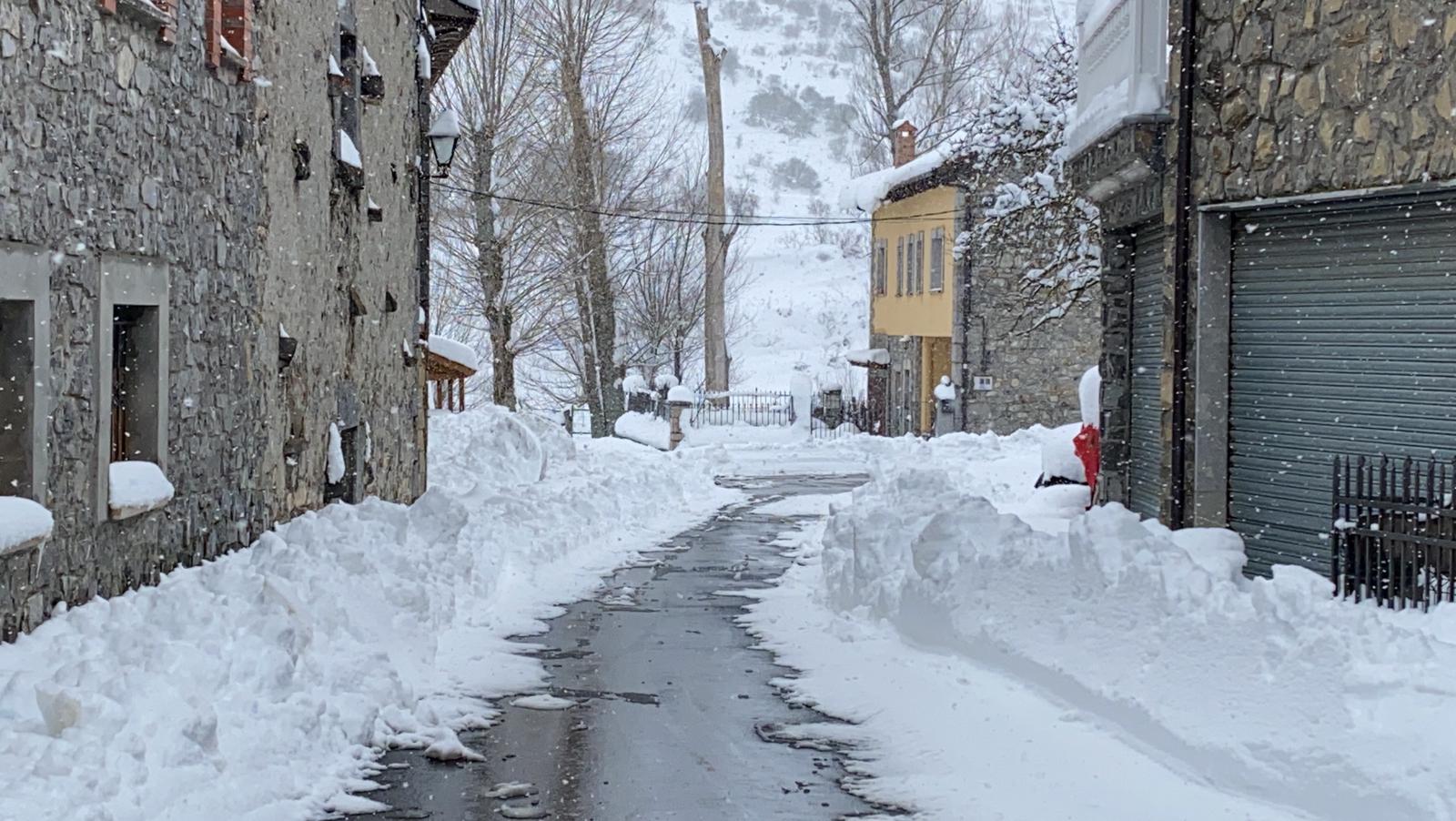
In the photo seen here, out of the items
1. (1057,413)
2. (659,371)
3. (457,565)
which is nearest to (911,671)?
(457,565)

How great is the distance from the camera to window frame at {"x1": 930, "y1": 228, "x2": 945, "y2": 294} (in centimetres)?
3744

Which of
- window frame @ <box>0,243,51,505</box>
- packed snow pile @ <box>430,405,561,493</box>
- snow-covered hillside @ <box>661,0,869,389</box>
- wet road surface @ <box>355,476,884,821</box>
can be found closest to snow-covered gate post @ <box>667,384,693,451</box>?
packed snow pile @ <box>430,405,561,493</box>

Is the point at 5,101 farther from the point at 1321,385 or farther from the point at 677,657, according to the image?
the point at 1321,385

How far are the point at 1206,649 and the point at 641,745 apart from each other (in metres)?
2.82

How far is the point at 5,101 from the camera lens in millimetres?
7680

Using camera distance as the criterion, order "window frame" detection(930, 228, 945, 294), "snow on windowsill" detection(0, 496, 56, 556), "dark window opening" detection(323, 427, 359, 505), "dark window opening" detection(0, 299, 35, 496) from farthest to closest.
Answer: "window frame" detection(930, 228, 945, 294), "dark window opening" detection(323, 427, 359, 505), "dark window opening" detection(0, 299, 35, 496), "snow on windowsill" detection(0, 496, 56, 556)

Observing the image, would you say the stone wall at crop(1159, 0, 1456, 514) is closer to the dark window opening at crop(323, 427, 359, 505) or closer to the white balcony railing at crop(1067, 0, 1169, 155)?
the white balcony railing at crop(1067, 0, 1169, 155)

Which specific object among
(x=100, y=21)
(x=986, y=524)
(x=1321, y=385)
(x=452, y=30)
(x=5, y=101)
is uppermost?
(x=452, y=30)

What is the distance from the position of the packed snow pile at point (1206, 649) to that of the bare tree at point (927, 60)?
33.4 m

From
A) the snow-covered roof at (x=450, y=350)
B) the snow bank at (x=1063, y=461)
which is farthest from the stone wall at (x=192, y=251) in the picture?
the snow bank at (x=1063, y=461)

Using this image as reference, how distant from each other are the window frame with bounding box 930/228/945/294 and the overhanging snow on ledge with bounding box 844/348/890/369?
713 cm

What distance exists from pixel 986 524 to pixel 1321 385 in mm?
2458

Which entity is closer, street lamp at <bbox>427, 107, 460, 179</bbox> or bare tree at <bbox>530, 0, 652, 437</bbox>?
street lamp at <bbox>427, 107, 460, 179</bbox>

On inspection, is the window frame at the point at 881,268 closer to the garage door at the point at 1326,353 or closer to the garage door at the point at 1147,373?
the garage door at the point at 1147,373
